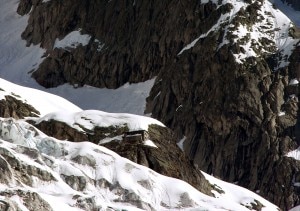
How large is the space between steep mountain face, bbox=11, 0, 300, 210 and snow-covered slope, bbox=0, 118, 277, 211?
5202cm

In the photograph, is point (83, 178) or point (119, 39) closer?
point (83, 178)

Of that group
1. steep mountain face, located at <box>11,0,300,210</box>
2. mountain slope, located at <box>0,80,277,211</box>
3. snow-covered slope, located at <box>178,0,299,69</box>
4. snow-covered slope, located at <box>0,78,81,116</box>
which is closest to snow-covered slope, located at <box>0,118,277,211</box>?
mountain slope, located at <box>0,80,277,211</box>

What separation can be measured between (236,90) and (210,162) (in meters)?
10.8

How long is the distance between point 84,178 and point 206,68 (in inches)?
2903

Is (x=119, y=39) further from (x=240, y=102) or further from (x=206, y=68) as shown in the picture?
(x=240, y=102)

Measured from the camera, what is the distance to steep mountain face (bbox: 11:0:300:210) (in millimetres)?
161375

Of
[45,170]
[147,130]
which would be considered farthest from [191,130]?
[45,170]

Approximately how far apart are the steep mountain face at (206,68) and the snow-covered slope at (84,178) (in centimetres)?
5202

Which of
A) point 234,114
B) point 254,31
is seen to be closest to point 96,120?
point 234,114

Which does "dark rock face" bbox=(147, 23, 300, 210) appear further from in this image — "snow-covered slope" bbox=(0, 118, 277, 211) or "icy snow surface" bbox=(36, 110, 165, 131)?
"snow-covered slope" bbox=(0, 118, 277, 211)

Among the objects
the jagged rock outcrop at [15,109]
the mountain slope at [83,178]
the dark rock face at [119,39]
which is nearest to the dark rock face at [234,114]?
the dark rock face at [119,39]

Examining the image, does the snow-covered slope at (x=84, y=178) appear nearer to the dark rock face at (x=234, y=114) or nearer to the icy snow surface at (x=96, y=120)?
the icy snow surface at (x=96, y=120)

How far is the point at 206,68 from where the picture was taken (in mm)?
171500

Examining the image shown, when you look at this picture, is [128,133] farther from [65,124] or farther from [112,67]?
[112,67]
